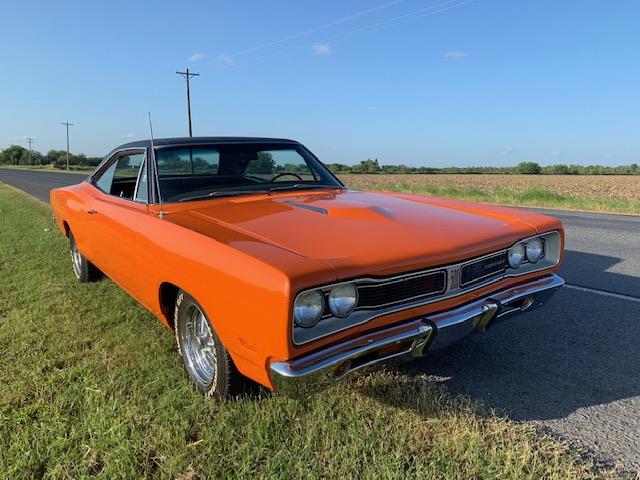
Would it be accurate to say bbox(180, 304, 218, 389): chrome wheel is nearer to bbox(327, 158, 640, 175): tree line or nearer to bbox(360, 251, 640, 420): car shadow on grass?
bbox(360, 251, 640, 420): car shadow on grass

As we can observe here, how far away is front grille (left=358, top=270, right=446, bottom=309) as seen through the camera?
2234mm

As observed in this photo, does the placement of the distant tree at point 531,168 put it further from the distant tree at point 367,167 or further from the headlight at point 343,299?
the headlight at point 343,299

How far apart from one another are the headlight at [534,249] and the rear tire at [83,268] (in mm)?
3990

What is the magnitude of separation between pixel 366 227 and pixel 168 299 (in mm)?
1263

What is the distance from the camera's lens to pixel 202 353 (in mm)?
2807

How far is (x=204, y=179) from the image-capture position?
367 cm

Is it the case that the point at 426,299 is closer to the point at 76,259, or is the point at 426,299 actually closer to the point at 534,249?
the point at 534,249

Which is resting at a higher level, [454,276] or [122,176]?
[122,176]

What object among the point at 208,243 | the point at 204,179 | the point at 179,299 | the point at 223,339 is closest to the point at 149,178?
the point at 204,179

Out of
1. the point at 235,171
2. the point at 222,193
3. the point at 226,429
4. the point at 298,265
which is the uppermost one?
the point at 235,171

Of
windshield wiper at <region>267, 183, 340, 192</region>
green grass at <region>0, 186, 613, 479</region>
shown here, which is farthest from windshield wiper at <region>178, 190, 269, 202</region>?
green grass at <region>0, 186, 613, 479</region>

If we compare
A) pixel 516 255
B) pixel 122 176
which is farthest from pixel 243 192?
pixel 516 255

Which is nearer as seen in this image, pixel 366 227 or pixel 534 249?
pixel 366 227

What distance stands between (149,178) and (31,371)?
1395 millimetres
